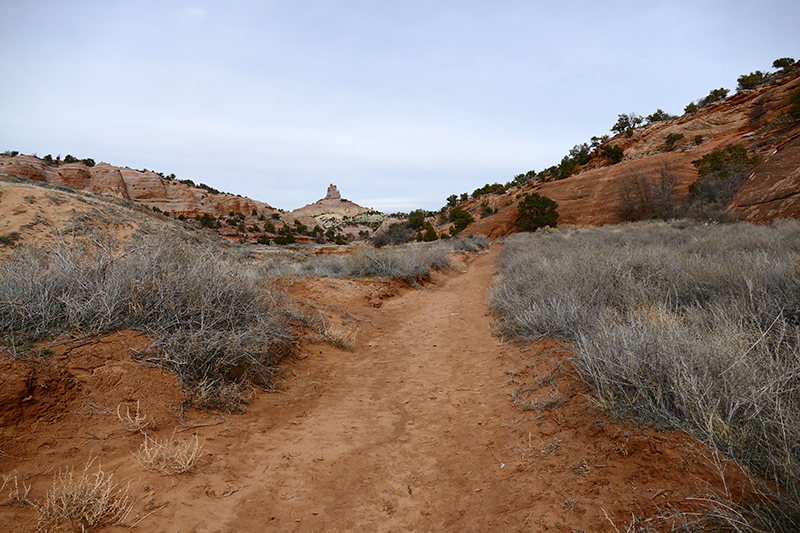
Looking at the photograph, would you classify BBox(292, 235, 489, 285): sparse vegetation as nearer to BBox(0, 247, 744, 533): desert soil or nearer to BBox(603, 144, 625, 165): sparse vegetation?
BBox(0, 247, 744, 533): desert soil

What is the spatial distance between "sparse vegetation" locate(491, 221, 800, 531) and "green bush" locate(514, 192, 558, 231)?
28.7m

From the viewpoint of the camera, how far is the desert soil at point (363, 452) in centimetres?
208

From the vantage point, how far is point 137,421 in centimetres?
285

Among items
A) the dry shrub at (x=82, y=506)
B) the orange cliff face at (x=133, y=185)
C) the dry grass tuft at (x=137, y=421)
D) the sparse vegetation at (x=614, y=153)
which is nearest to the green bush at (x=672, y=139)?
the sparse vegetation at (x=614, y=153)

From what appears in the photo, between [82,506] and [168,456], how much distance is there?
638 mm

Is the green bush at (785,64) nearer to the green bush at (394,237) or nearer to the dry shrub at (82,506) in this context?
the green bush at (394,237)

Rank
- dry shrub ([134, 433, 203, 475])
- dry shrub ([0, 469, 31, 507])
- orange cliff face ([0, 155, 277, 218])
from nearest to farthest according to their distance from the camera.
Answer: dry shrub ([0, 469, 31, 507]) < dry shrub ([134, 433, 203, 475]) < orange cliff face ([0, 155, 277, 218])

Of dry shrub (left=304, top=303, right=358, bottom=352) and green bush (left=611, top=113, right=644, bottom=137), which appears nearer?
dry shrub (left=304, top=303, right=358, bottom=352)

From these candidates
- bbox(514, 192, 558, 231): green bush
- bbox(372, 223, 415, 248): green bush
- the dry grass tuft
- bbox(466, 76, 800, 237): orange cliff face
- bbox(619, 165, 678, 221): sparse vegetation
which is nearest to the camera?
the dry grass tuft

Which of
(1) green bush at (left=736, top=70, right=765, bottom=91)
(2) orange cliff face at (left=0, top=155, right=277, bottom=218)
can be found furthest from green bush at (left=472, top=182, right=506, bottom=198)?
(2) orange cliff face at (left=0, top=155, right=277, bottom=218)

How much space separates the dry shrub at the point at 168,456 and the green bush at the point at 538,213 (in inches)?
1359

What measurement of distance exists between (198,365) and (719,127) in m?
43.8

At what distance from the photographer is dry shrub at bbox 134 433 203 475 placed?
8.20 ft

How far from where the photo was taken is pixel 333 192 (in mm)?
116875
